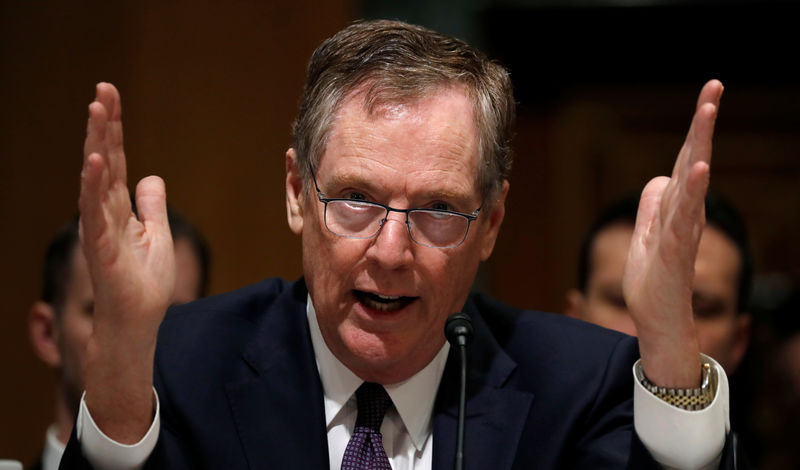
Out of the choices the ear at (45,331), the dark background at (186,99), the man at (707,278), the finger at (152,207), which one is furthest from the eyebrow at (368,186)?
the dark background at (186,99)

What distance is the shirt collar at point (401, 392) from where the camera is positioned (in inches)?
81.6

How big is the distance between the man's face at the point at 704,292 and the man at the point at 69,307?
1.20m

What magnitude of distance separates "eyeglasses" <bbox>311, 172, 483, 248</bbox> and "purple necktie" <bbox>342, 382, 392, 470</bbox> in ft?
1.10

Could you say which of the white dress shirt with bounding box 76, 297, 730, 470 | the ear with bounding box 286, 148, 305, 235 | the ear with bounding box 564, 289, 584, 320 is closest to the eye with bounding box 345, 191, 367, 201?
the ear with bounding box 286, 148, 305, 235

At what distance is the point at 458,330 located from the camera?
1.79 meters

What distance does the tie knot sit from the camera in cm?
205

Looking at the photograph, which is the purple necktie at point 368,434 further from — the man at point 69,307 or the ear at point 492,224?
the man at point 69,307

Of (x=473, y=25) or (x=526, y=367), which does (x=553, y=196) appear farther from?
(x=526, y=367)

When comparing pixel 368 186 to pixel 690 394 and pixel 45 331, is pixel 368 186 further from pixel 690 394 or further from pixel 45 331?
pixel 45 331

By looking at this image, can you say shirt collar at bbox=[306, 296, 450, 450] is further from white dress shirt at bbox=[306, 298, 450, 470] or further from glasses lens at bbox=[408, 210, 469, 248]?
glasses lens at bbox=[408, 210, 469, 248]

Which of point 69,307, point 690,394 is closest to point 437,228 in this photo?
point 690,394

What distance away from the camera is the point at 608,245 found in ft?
9.69

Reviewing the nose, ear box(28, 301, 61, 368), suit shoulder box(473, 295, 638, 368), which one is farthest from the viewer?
ear box(28, 301, 61, 368)

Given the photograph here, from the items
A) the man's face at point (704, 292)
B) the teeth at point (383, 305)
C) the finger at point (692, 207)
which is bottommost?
the man's face at point (704, 292)
